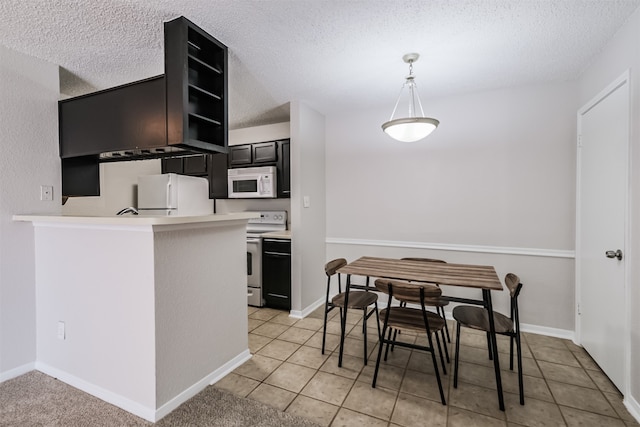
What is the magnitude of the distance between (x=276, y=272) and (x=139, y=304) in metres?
1.89

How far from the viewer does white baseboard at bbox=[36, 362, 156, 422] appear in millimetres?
1744

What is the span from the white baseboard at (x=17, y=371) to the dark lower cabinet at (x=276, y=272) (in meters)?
2.05

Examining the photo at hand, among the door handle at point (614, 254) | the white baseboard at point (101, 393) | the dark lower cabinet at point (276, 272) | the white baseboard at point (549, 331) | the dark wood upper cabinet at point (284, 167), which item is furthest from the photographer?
the dark wood upper cabinet at point (284, 167)

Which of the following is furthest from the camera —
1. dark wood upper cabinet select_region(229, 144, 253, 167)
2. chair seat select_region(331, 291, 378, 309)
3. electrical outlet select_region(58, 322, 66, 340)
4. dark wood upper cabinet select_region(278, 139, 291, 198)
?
dark wood upper cabinet select_region(229, 144, 253, 167)

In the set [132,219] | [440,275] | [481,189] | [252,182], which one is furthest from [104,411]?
[481,189]

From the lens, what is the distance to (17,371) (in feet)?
7.19

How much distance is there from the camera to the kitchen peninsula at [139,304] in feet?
5.66

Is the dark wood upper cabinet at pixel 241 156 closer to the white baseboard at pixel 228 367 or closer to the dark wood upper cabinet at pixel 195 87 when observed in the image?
the dark wood upper cabinet at pixel 195 87

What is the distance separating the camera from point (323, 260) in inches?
152

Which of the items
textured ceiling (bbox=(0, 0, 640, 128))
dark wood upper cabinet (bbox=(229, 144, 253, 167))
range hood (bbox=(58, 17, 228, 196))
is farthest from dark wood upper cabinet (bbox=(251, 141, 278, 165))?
range hood (bbox=(58, 17, 228, 196))

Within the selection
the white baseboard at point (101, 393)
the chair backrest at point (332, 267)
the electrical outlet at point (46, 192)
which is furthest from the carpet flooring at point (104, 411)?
the electrical outlet at point (46, 192)

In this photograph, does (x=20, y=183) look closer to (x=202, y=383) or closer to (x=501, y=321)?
(x=202, y=383)

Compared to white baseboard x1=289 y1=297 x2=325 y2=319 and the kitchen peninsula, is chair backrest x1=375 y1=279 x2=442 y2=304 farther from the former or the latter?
white baseboard x1=289 y1=297 x2=325 y2=319

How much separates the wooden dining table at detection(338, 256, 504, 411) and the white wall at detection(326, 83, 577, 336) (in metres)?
0.75
